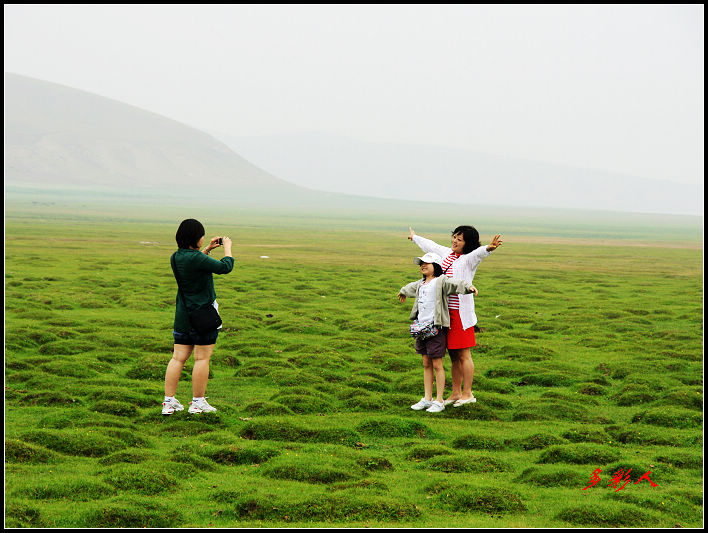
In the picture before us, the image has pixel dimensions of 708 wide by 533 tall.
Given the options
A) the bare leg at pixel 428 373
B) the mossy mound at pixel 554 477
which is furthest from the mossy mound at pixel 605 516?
the bare leg at pixel 428 373

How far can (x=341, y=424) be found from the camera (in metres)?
13.4

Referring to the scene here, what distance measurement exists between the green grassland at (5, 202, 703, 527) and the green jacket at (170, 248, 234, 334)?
1.85 m

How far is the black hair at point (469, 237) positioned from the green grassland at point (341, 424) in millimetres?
2960

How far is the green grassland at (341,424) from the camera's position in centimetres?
943

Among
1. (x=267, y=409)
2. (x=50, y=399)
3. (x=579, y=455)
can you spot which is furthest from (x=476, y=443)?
(x=50, y=399)

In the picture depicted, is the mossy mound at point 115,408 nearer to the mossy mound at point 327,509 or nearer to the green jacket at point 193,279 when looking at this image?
the green jacket at point 193,279

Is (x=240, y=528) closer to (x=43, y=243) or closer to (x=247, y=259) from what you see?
(x=247, y=259)

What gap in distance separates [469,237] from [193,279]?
478 cm

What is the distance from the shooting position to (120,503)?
915cm

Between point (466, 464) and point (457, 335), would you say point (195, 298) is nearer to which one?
point (457, 335)

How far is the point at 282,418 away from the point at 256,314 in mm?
15409

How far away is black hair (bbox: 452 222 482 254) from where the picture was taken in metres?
13.7

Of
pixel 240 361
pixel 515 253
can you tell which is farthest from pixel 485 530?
pixel 515 253

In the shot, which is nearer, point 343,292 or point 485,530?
point 485,530
